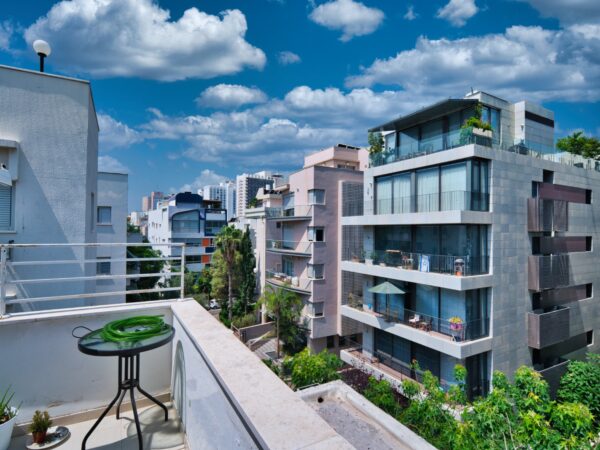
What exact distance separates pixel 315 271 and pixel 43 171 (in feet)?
45.6

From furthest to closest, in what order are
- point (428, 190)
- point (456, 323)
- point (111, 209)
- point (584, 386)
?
point (111, 209) → point (428, 190) → point (584, 386) → point (456, 323)

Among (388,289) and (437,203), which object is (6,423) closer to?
(388,289)

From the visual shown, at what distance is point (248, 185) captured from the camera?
7962 cm

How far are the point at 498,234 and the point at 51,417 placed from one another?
40.4 feet

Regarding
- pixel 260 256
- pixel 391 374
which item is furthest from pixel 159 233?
pixel 391 374

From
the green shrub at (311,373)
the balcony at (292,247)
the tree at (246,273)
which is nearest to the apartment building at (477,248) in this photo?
the balcony at (292,247)

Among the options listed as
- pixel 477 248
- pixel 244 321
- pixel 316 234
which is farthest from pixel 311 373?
pixel 244 321

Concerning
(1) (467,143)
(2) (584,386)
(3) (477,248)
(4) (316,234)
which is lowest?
(2) (584,386)

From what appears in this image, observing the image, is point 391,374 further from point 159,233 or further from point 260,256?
point 159,233

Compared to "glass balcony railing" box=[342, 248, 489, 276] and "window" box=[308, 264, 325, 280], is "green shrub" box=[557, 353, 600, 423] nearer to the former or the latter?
"glass balcony railing" box=[342, 248, 489, 276]

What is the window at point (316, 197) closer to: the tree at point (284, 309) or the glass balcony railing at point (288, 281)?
the glass balcony railing at point (288, 281)

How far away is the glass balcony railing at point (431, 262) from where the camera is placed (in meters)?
10.9

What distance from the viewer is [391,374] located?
13.6 m

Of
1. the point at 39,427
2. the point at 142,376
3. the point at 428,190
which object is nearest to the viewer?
the point at 39,427
